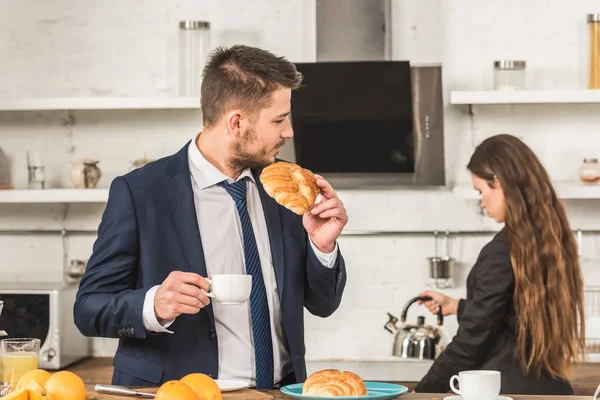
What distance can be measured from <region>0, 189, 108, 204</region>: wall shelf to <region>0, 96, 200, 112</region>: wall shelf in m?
0.38

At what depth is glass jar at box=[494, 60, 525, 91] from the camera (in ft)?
13.4

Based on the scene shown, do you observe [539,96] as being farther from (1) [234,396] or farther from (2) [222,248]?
(1) [234,396]

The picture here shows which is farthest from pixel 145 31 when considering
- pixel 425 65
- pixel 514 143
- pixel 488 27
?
pixel 514 143

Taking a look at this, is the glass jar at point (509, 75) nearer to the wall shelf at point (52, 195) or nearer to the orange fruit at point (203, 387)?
the wall shelf at point (52, 195)

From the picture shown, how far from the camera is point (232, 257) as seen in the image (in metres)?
2.38

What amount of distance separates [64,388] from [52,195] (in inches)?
100

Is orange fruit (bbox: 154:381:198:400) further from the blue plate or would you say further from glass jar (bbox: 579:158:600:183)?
glass jar (bbox: 579:158:600:183)

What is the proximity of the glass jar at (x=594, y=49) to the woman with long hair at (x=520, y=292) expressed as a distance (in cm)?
113

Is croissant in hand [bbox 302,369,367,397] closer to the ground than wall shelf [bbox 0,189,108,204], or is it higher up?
closer to the ground

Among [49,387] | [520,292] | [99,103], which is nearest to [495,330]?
[520,292]

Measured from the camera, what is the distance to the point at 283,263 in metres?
2.40

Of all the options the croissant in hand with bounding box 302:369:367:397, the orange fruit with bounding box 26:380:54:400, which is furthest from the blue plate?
the orange fruit with bounding box 26:380:54:400

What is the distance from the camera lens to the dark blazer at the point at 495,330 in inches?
117

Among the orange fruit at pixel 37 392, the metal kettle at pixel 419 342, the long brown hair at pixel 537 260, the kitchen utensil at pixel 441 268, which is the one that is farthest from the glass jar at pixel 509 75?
the orange fruit at pixel 37 392
